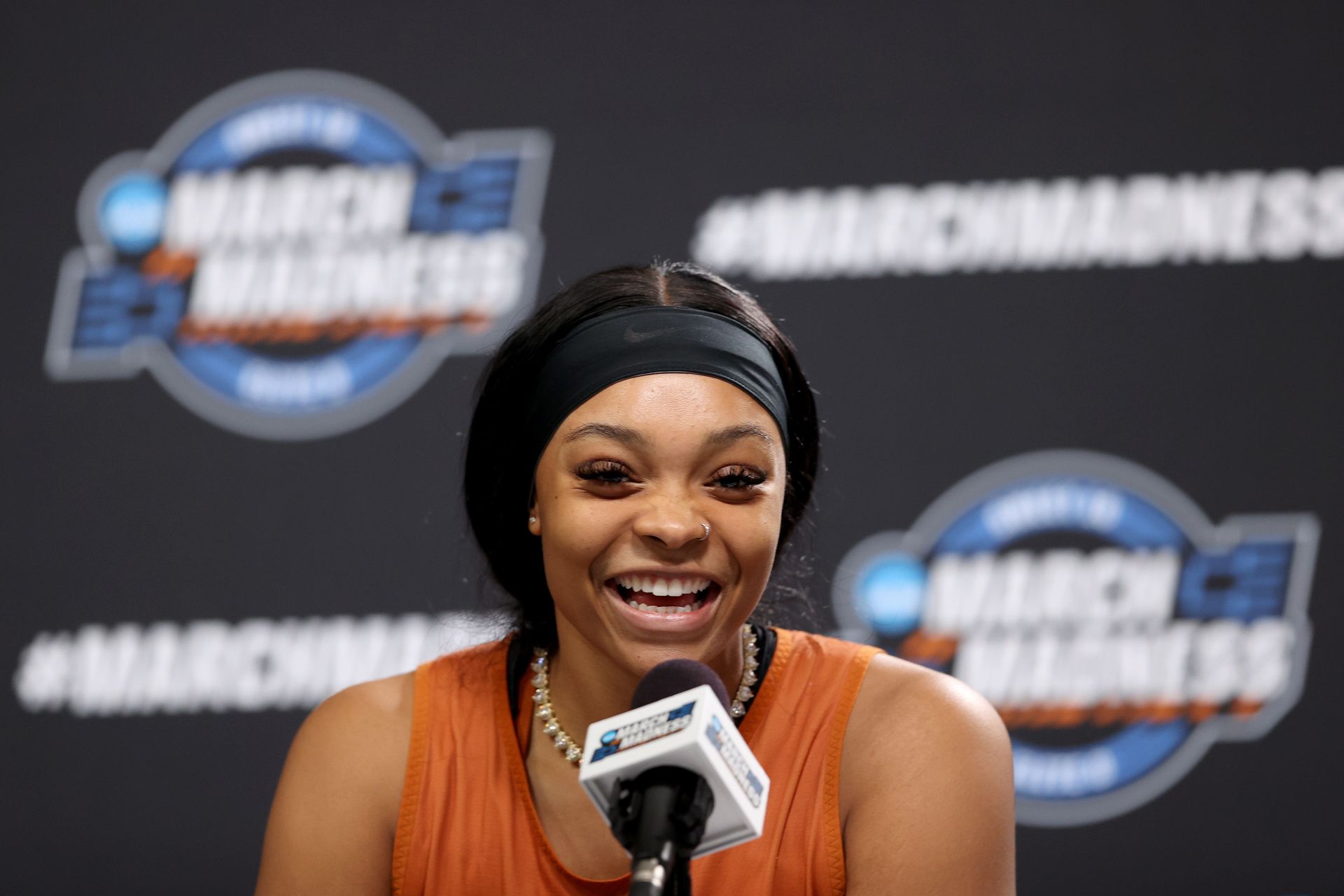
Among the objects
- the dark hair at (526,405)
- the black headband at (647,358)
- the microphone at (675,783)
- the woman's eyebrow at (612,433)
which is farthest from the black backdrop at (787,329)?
the microphone at (675,783)

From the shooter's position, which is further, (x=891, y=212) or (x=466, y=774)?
(x=891, y=212)

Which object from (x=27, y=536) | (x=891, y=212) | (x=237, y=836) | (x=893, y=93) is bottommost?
(x=237, y=836)

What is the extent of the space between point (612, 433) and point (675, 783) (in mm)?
600

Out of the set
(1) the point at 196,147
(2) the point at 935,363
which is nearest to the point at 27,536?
(1) the point at 196,147

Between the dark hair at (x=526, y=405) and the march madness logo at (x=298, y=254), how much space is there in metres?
1.11

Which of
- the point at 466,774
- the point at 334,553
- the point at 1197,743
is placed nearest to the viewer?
the point at 466,774

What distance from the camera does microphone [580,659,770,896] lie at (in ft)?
3.09

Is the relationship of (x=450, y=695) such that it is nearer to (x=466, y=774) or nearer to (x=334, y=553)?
(x=466, y=774)

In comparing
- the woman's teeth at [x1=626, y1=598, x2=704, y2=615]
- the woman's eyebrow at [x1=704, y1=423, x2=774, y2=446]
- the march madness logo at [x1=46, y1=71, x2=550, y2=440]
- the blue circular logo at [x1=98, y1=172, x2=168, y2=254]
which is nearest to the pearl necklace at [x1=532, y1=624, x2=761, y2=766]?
the woman's teeth at [x1=626, y1=598, x2=704, y2=615]

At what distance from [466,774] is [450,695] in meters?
0.11

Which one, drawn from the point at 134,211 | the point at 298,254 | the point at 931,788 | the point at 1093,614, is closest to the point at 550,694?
the point at 931,788

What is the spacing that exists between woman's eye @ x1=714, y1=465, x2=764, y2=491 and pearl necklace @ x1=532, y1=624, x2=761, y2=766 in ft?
1.04

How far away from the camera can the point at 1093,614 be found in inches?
109

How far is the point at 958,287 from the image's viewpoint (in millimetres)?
2822
